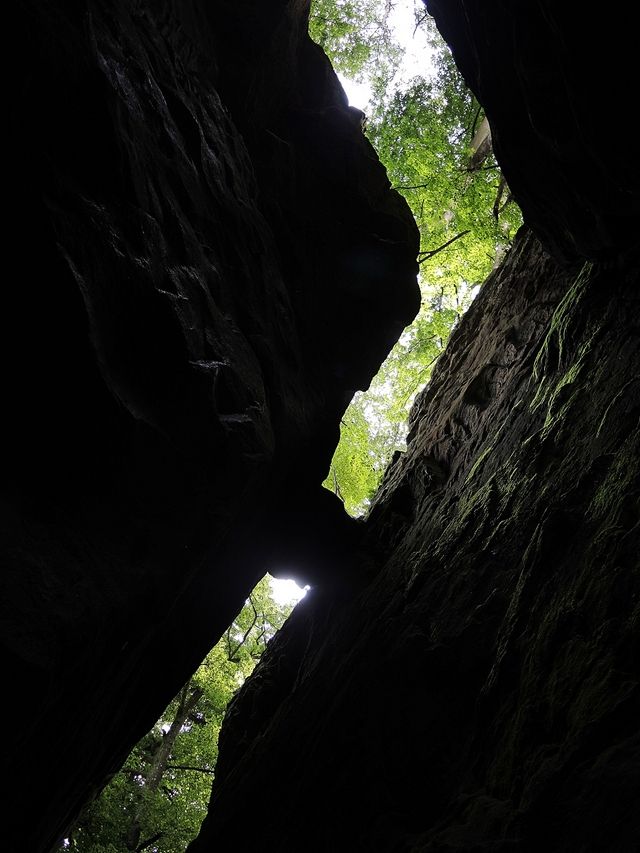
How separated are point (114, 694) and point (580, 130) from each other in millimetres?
8863

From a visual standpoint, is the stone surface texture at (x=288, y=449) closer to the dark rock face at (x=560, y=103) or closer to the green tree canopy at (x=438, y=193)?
the dark rock face at (x=560, y=103)

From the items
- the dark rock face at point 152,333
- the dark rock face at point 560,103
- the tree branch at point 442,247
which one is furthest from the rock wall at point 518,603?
the tree branch at point 442,247

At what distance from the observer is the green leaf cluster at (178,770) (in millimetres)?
12695

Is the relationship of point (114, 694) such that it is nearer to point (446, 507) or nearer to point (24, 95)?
point (446, 507)

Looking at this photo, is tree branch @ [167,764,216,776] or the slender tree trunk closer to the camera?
the slender tree trunk

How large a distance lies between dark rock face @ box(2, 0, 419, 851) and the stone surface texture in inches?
1.4

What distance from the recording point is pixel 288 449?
8.28 meters

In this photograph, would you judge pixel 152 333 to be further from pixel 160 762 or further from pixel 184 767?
pixel 184 767

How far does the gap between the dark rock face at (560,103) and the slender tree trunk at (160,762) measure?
15344 mm

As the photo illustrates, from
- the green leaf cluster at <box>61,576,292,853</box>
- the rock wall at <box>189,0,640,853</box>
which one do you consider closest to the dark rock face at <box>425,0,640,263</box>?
the rock wall at <box>189,0,640,853</box>

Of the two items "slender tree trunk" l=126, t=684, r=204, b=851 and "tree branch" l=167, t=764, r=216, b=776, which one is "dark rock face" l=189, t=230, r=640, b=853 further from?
"tree branch" l=167, t=764, r=216, b=776

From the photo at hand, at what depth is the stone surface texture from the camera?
4324 millimetres

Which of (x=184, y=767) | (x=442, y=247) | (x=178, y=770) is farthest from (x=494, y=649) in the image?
(x=178, y=770)

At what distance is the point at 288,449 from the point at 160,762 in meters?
11.9
